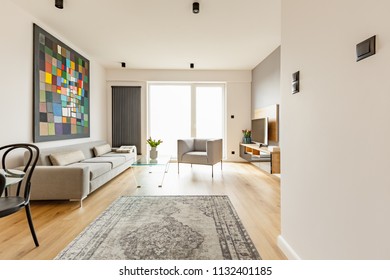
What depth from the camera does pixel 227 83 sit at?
647 cm

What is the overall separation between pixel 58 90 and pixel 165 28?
6.91 feet

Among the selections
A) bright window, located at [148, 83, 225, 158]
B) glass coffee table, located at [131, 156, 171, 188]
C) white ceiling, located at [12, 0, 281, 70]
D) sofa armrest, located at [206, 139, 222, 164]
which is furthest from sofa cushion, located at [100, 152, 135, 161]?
white ceiling, located at [12, 0, 281, 70]

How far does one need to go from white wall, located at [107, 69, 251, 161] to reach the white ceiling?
78cm

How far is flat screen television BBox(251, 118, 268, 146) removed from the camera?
4.77 meters

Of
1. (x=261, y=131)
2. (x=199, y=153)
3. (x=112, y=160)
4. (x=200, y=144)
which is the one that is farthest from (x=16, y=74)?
(x=261, y=131)

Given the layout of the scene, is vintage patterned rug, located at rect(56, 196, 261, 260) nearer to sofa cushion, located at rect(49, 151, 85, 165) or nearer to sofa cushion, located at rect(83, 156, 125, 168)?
sofa cushion, located at rect(49, 151, 85, 165)

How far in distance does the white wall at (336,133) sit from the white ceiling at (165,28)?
69.2 inches

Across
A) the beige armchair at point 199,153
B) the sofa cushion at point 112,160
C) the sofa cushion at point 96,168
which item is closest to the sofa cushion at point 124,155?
the sofa cushion at point 112,160

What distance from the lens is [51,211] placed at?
2.69 meters

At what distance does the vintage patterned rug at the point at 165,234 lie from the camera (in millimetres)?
1722

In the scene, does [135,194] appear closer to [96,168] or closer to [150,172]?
[96,168]

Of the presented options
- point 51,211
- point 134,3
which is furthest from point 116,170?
point 134,3

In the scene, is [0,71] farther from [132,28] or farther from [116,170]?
[116,170]
